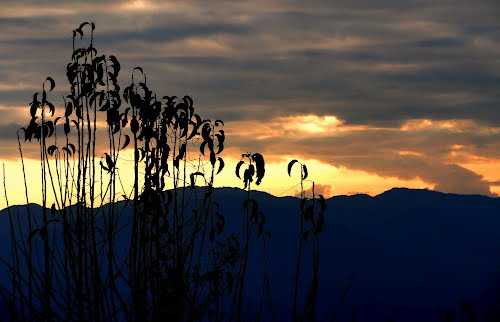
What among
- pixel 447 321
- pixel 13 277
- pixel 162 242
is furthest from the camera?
pixel 447 321

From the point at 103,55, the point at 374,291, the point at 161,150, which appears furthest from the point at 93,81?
the point at 374,291

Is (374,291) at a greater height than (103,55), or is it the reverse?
(103,55)

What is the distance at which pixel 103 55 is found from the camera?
20.9 ft

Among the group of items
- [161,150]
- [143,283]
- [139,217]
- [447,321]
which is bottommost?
[447,321]

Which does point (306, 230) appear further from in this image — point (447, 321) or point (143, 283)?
point (447, 321)

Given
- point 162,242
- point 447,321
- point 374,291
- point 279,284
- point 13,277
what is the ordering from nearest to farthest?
1. point 13,277
2. point 162,242
3. point 447,321
4. point 374,291
5. point 279,284

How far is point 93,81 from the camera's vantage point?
635 cm

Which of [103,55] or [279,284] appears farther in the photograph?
[279,284]

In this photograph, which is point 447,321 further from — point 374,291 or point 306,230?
point 374,291

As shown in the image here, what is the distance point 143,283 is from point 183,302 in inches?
16.7

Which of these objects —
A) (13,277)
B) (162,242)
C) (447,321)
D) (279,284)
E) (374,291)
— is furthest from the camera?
(279,284)

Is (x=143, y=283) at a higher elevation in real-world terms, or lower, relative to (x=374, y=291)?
higher

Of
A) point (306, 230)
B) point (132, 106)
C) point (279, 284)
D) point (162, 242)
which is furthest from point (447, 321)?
point (279, 284)

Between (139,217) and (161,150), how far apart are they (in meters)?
0.56
